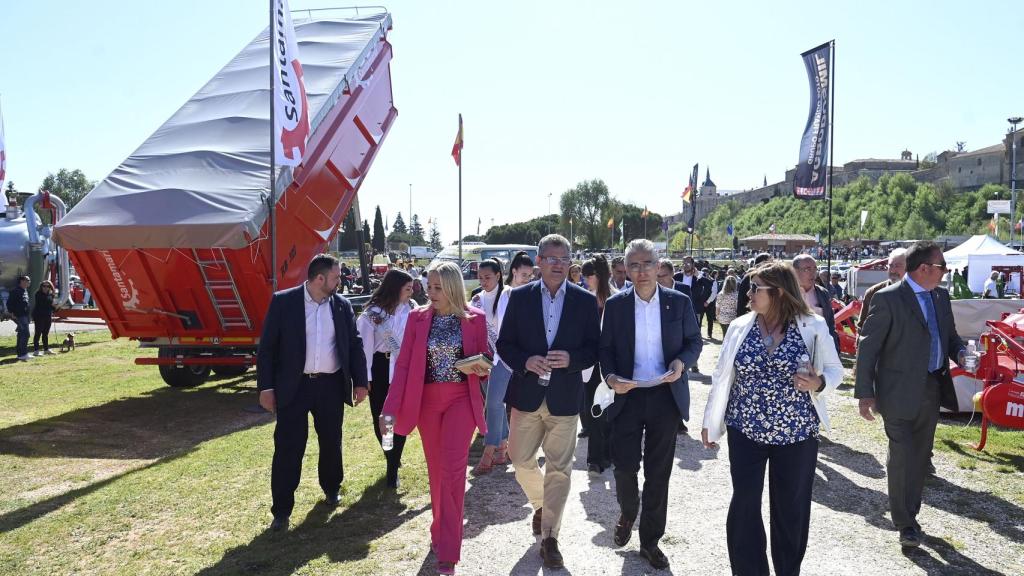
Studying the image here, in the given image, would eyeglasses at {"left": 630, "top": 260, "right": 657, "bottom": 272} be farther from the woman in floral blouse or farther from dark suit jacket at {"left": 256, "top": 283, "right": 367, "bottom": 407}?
dark suit jacket at {"left": 256, "top": 283, "right": 367, "bottom": 407}

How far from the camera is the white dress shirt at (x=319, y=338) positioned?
5.11 metres

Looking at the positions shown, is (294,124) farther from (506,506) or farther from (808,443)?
(808,443)

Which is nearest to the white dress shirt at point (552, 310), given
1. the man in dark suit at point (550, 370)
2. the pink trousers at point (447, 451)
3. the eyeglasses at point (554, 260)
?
the man in dark suit at point (550, 370)

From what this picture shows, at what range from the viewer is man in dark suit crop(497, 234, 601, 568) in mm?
4312

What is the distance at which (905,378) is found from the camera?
4594mm

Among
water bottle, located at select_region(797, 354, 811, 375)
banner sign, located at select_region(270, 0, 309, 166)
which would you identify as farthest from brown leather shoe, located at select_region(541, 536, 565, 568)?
banner sign, located at select_region(270, 0, 309, 166)

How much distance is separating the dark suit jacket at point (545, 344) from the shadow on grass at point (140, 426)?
478 centimetres

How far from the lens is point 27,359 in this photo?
14.0 metres

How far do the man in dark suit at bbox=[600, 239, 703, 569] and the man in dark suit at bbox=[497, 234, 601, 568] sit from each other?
214mm

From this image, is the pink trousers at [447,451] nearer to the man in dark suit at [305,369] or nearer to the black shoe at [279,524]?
the man in dark suit at [305,369]

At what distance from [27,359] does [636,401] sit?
14.4 meters

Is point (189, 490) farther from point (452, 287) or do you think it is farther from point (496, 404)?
point (452, 287)

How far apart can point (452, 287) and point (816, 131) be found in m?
17.9

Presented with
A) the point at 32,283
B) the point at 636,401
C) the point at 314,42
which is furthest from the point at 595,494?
the point at 32,283
